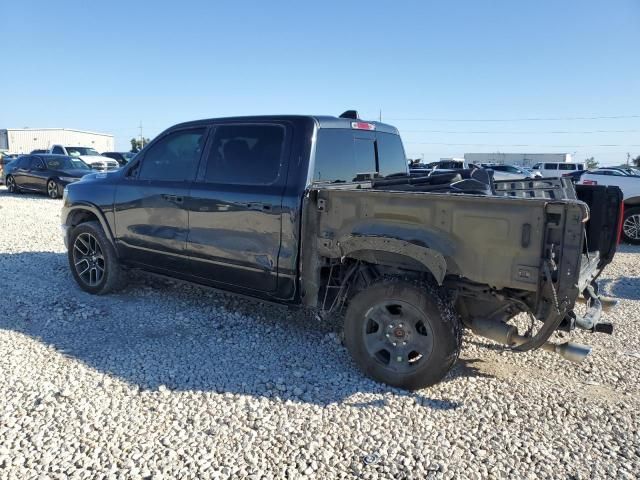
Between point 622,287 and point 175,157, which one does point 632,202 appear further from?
point 175,157

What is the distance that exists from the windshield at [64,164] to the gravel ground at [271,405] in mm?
14568

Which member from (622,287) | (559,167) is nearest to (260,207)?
(622,287)

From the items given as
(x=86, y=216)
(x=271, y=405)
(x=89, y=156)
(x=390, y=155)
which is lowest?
(x=271, y=405)

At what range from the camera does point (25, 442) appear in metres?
2.84

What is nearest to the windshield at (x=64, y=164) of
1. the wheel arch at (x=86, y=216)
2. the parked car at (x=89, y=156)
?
the parked car at (x=89, y=156)

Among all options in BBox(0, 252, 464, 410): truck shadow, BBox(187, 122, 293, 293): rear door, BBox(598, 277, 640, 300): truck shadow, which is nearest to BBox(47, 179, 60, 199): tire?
BBox(0, 252, 464, 410): truck shadow

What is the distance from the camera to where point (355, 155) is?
460 centimetres

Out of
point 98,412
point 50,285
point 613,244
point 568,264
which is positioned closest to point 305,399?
point 98,412

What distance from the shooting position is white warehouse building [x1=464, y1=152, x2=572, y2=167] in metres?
59.1

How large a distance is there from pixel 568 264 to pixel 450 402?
123cm

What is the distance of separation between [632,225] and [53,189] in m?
17.3

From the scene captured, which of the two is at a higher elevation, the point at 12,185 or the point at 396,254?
the point at 396,254

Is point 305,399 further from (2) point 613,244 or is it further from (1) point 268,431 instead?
(2) point 613,244

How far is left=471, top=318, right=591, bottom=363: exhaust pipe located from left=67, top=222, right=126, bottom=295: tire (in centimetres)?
387
